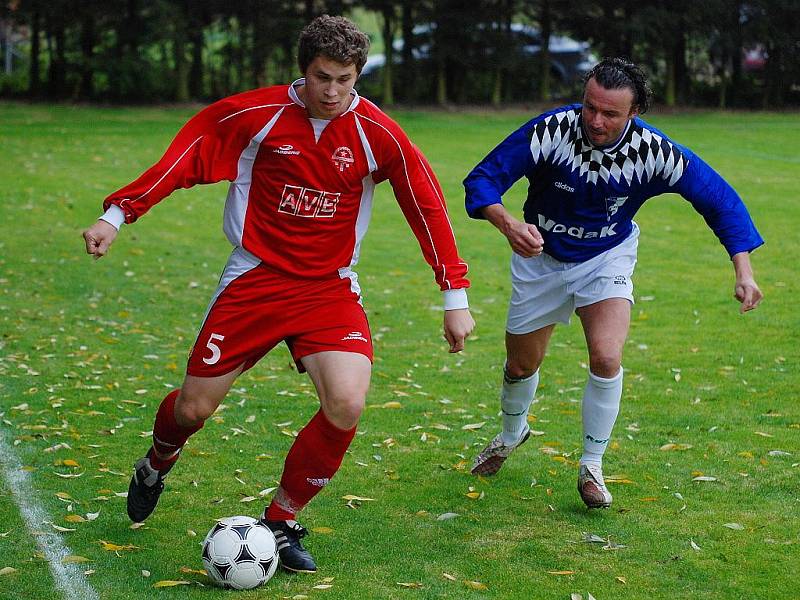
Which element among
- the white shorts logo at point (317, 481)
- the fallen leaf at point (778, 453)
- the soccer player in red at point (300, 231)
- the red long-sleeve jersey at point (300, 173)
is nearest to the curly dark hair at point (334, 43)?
the soccer player in red at point (300, 231)

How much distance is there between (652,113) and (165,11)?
49.5ft

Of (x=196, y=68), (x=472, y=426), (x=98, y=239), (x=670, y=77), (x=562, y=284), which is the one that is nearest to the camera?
(x=98, y=239)

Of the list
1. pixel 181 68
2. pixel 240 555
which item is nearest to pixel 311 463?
pixel 240 555

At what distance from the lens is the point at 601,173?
19.2ft

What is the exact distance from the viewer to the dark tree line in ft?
114

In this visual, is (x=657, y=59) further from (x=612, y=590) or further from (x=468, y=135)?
(x=612, y=590)

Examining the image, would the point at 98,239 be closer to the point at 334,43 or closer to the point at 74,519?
the point at 334,43

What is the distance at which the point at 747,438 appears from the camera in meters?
7.31

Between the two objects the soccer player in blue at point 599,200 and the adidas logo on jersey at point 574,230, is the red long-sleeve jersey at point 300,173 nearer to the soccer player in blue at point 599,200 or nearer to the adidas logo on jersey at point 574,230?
the soccer player in blue at point 599,200

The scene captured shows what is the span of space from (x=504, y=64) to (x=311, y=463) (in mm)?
33333

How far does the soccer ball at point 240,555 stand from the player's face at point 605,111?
2.49 meters

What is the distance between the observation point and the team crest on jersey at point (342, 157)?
203 inches

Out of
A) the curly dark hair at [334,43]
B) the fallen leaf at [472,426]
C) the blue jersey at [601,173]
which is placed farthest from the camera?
the fallen leaf at [472,426]

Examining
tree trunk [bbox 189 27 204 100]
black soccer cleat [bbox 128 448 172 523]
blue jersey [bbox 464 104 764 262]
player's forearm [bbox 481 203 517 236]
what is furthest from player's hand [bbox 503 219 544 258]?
tree trunk [bbox 189 27 204 100]
